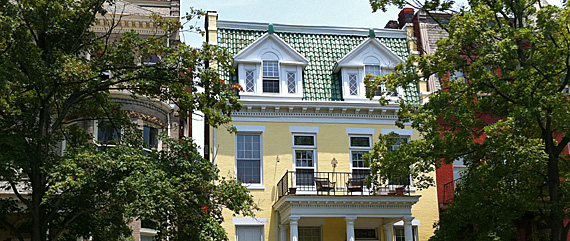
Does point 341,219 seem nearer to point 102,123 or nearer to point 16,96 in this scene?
point 102,123

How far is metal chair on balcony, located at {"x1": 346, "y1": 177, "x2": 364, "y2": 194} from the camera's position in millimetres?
23234

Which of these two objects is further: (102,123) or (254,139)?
(254,139)

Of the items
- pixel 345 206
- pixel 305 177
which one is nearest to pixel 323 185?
pixel 305 177

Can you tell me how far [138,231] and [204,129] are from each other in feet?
18.8

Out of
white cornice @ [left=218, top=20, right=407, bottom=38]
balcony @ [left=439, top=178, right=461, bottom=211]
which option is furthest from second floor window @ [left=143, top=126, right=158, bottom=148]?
balcony @ [left=439, top=178, right=461, bottom=211]

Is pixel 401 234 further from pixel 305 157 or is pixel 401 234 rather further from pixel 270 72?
pixel 270 72

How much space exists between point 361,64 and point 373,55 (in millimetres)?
887

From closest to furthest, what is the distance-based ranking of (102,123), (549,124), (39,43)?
(39,43)
(102,123)
(549,124)

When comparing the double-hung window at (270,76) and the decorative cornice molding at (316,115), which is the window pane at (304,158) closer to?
the decorative cornice molding at (316,115)

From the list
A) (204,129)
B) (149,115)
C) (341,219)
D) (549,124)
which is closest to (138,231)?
(149,115)

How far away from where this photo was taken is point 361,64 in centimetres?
2612

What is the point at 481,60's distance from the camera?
1622 cm

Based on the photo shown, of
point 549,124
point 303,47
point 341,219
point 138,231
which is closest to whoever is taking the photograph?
point 549,124

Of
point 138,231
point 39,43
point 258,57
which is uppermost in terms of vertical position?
point 258,57
